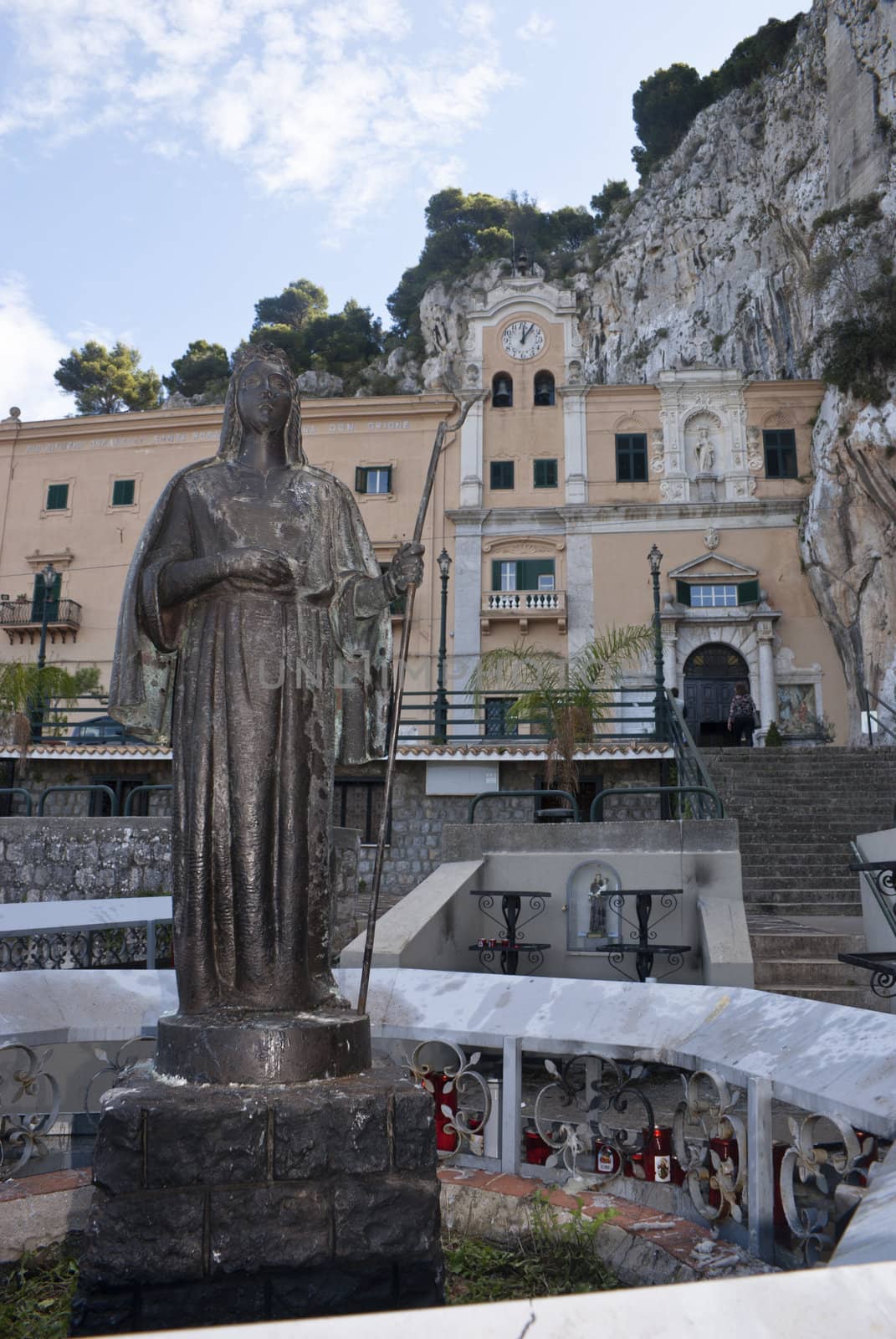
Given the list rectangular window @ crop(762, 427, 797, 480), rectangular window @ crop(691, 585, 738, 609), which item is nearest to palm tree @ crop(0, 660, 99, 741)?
rectangular window @ crop(691, 585, 738, 609)

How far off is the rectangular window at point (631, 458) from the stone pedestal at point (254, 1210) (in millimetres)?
25157

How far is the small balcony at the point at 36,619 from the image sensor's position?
88.3 feet

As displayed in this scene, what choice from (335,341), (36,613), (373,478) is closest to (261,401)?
(373,478)

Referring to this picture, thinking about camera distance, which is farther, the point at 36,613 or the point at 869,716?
the point at 36,613

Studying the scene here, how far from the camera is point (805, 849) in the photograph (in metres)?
12.7

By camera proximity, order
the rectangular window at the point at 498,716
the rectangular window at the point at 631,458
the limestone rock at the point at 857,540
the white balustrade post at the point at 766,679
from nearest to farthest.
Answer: the rectangular window at the point at 498,716, the limestone rock at the point at 857,540, the white balustrade post at the point at 766,679, the rectangular window at the point at 631,458

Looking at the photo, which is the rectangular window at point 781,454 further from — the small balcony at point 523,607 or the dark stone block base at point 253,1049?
the dark stone block base at point 253,1049

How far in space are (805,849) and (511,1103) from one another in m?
10.3

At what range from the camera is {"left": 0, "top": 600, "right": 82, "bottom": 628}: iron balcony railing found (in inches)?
1059

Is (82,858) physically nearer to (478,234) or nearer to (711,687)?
(711,687)

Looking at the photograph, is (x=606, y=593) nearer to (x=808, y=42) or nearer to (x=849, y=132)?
(x=849, y=132)

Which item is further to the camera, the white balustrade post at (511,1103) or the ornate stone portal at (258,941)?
the white balustrade post at (511,1103)

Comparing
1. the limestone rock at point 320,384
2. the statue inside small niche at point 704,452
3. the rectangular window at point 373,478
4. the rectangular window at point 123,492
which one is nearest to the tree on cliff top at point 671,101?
the limestone rock at point 320,384

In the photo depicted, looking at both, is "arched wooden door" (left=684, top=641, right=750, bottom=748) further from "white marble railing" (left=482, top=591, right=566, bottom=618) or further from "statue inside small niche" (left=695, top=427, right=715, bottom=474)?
"statue inside small niche" (left=695, top=427, right=715, bottom=474)
